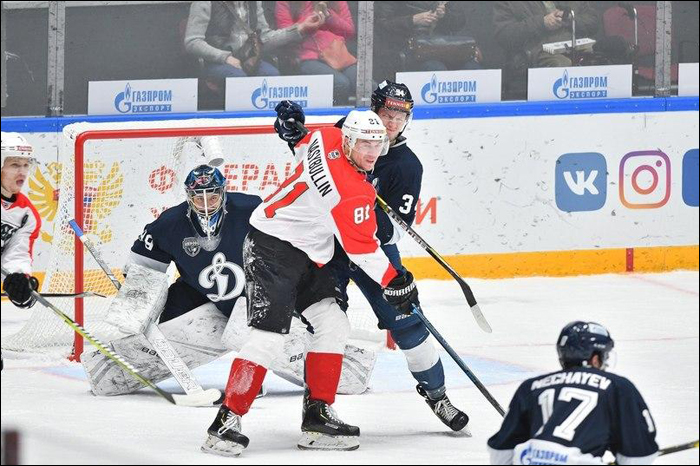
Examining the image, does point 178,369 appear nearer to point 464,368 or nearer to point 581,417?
point 464,368

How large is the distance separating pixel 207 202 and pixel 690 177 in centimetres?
357

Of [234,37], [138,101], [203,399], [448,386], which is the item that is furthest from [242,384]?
[234,37]

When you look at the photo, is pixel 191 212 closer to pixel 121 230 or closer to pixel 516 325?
pixel 121 230

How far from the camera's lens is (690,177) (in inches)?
328

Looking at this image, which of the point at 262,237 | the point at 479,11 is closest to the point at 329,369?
the point at 262,237

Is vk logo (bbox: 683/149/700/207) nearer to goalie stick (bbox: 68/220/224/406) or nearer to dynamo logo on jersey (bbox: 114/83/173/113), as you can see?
dynamo logo on jersey (bbox: 114/83/173/113)

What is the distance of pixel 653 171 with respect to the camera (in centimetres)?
826

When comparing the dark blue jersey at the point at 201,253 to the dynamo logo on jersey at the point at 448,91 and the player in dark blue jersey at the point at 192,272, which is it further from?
the dynamo logo on jersey at the point at 448,91

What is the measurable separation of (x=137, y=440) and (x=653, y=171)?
421 cm

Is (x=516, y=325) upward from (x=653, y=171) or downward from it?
downward

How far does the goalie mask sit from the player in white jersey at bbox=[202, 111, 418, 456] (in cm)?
79

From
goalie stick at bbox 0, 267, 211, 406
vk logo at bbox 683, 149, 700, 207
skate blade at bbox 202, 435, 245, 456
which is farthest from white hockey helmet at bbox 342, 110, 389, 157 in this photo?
vk logo at bbox 683, 149, 700, 207

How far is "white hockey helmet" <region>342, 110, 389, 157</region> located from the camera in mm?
4547

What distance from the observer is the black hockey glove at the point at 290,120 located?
5.12 meters
